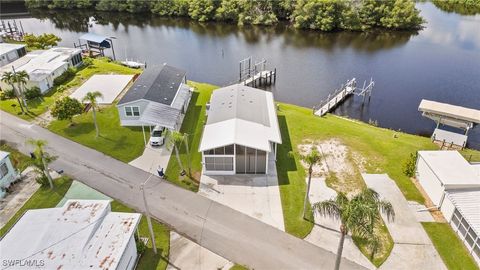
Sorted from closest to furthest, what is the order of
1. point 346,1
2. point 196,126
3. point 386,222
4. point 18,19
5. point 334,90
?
1. point 386,222
2. point 196,126
3. point 334,90
4. point 346,1
5. point 18,19

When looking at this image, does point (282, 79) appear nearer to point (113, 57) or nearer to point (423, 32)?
point (113, 57)

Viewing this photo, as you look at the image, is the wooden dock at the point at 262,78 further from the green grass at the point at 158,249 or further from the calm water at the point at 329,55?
the green grass at the point at 158,249

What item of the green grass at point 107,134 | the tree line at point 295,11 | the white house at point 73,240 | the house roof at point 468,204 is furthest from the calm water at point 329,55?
the white house at point 73,240

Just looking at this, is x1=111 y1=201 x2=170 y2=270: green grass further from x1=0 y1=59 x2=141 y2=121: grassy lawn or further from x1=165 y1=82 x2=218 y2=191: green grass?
x1=0 y1=59 x2=141 y2=121: grassy lawn

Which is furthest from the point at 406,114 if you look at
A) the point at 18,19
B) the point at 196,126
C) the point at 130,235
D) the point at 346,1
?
the point at 18,19

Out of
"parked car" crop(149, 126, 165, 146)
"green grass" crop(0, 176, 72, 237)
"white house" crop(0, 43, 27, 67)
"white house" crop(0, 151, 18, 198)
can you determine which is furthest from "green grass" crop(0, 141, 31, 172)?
"white house" crop(0, 43, 27, 67)

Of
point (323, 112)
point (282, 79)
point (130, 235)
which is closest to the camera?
point (130, 235)
